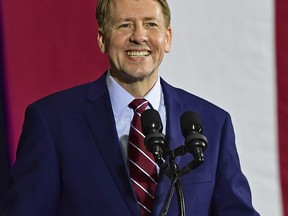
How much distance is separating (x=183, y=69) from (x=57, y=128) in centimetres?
67

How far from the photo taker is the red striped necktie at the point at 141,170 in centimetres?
137

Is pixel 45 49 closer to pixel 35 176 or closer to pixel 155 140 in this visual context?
pixel 35 176

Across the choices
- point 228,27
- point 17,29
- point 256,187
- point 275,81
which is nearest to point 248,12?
point 228,27

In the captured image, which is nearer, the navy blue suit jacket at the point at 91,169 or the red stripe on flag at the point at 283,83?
the navy blue suit jacket at the point at 91,169

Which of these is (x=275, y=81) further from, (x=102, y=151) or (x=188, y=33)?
(x=102, y=151)

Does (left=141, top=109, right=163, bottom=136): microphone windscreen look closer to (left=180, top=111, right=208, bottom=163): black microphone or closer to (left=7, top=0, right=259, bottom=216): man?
(left=180, top=111, right=208, bottom=163): black microphone

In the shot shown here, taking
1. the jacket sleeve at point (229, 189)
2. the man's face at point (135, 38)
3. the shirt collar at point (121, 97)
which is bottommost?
the jacket sleeve at point (229, 189)

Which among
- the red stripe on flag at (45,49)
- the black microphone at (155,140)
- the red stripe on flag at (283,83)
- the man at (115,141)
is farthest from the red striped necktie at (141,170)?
the red stripe on flag at (283,83)

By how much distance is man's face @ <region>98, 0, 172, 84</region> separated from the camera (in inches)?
55.8

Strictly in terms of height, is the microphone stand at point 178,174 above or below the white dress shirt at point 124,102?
below

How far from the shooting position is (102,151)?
1.40 meters

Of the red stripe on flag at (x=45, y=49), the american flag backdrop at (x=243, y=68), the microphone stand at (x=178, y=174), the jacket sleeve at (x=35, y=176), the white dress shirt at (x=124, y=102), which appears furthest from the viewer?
the american flag backdrop at (x=243, y=68)

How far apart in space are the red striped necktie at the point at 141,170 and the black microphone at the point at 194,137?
0.23 meters

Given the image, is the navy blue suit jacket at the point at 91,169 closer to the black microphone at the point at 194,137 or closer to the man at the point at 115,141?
the man at the point at 115,141
